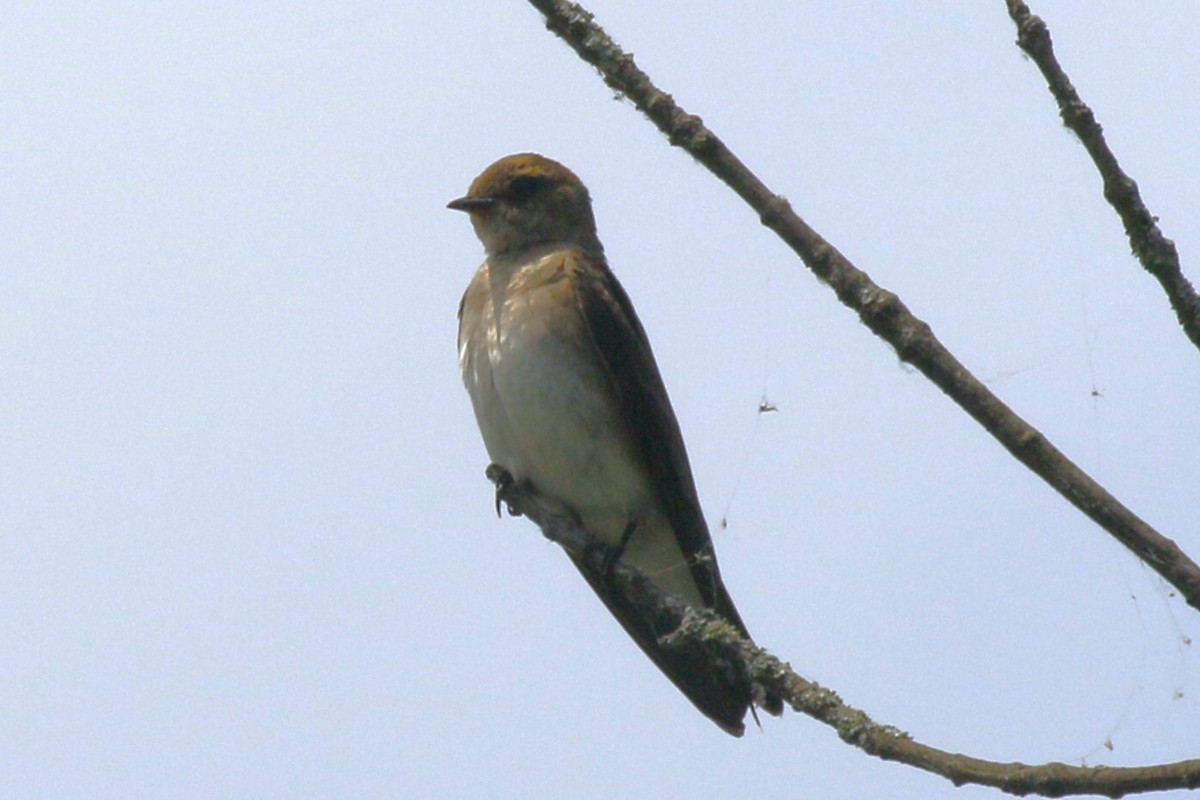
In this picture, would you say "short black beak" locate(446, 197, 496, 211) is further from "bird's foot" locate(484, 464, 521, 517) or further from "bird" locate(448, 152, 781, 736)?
"bird's foot" locate(484, 464, 521, 517)

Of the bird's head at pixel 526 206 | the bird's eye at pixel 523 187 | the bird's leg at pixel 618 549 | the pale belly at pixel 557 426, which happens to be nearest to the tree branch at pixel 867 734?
the bird's leg at pixel 618 549

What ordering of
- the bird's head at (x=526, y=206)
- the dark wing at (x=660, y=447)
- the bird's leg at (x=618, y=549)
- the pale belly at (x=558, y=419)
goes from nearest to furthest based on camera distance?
the bird's leg at (x=618, y=549) < the pale belly at (x=558, y=419) < the dark wing at (x=660, y=447) < the bird's head at (x=526, y=206)

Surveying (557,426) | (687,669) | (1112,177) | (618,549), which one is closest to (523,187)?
(557,426)

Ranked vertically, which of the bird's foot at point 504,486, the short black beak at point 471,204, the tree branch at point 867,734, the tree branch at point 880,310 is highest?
the short black beak at point 471,204

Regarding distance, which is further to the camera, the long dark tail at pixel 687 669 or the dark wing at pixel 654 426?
the dark wing at pixel 654 426

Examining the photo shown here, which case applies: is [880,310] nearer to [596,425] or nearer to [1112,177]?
[1112,177]

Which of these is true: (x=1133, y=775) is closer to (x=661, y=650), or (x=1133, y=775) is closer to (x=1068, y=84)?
(x=1068, y=84)

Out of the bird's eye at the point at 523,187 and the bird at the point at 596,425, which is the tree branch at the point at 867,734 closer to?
the bird at the point at 596,425
